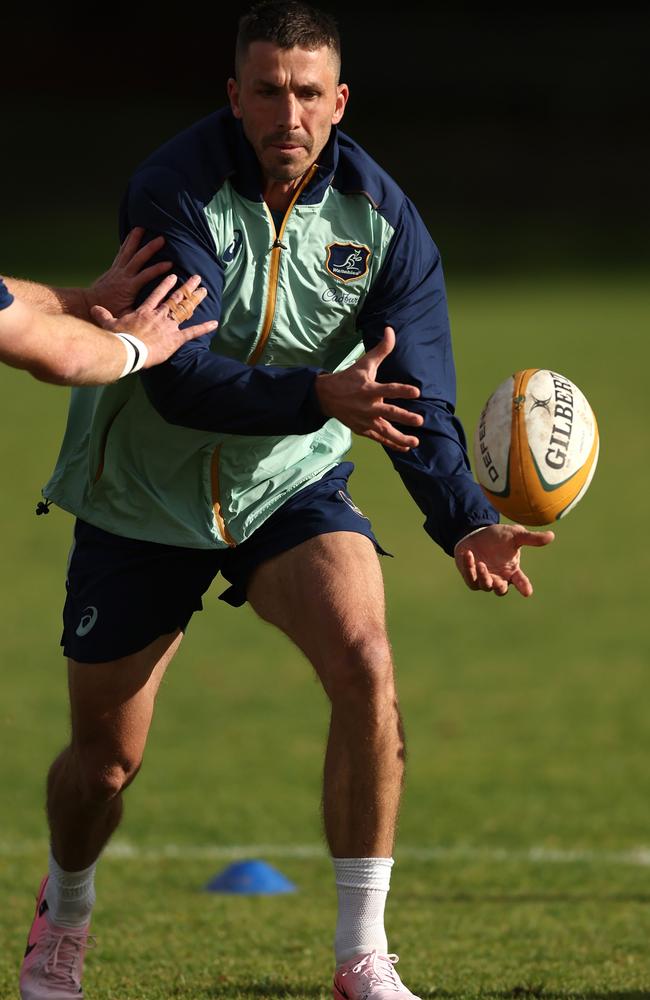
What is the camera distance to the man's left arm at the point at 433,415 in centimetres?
518

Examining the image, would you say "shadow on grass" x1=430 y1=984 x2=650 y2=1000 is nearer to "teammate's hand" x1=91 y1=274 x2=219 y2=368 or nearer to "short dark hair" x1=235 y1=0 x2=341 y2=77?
"teammate's hand" x1=91 y1=274 x2=219 y2=368

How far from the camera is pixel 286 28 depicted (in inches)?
204

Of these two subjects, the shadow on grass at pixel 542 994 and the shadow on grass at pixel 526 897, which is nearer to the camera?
the shadow on grass at pixel 542 994

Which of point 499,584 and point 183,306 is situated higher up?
point 183,306

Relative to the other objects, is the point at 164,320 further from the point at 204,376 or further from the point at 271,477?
the point at 271,477

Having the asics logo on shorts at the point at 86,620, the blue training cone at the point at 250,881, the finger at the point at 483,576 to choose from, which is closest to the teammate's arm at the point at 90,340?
the asics logo on shorts at the point at 86,620

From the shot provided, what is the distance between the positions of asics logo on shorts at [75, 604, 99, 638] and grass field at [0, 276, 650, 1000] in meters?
1.21

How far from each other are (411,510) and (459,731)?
7.39 meters

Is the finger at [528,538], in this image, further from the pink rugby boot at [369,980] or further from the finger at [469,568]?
the pink rugby boot at [369,980]

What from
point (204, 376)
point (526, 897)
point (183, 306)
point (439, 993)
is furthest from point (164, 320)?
point (526, 897)

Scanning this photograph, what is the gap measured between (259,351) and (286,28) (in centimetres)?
100

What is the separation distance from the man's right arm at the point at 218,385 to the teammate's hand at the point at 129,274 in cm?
4

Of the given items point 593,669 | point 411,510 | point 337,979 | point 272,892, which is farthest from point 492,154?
point 337,979

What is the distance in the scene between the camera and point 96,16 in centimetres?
4300
